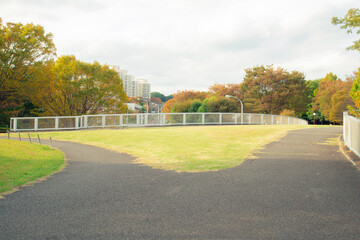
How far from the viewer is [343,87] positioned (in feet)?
188

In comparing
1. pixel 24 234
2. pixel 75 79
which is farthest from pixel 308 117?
pixel 24 234

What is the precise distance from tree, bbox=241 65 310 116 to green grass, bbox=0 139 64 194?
1930 inches

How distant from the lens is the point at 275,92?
5434 centimetres

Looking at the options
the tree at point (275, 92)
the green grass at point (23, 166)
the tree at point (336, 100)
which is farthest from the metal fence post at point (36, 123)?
the tree at point (336, 100)

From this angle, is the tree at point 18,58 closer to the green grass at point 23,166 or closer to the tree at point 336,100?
the green grass at point 23,166

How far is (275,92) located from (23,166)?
52762 mm

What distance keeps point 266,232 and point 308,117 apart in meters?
84.6

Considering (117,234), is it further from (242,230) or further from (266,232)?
(266,232)

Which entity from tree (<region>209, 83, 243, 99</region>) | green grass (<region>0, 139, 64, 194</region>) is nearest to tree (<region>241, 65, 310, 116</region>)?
tree (<region>209, 83, 243, 99</region>)

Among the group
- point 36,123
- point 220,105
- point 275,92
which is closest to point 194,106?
point 220,105

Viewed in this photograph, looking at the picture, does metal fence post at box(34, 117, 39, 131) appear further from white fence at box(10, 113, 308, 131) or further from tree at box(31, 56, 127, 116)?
tree at box(31, 56, 127, 116)

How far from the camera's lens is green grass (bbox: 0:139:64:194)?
235 inches

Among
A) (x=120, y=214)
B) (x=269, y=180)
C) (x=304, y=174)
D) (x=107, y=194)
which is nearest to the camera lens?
(x=120, y=214)

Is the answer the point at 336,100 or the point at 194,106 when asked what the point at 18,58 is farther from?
the point at 336,100
